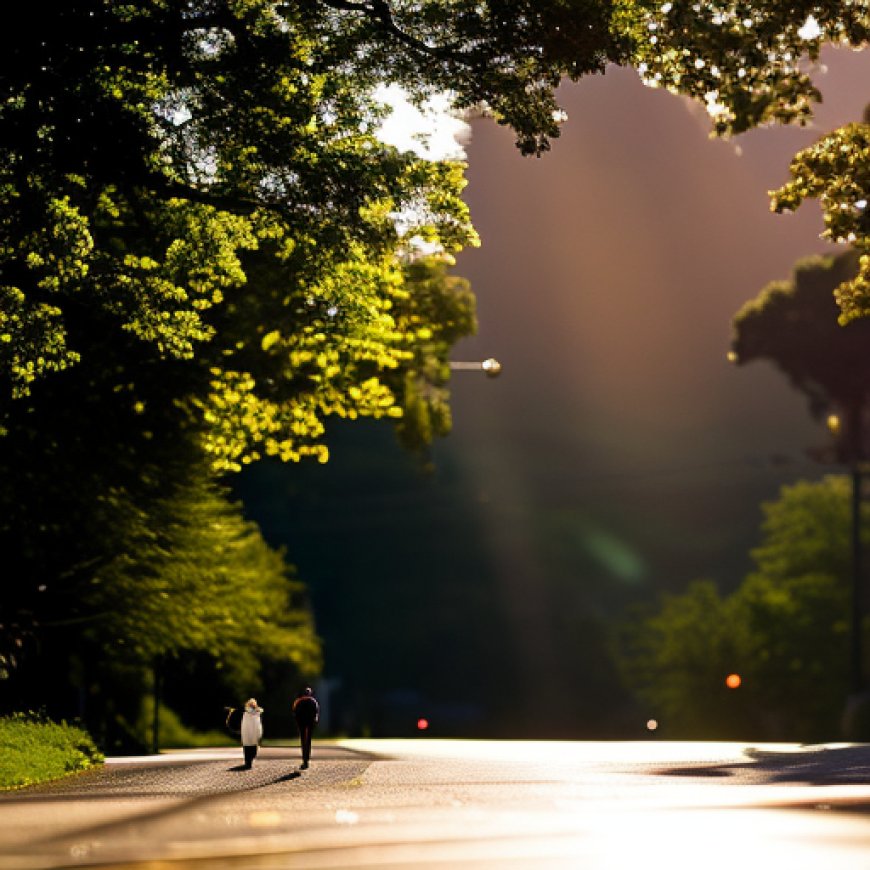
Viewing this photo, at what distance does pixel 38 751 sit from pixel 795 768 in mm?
10888

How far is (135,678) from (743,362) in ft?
107

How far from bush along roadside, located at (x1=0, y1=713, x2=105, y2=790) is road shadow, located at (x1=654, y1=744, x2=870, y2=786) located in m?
8.44

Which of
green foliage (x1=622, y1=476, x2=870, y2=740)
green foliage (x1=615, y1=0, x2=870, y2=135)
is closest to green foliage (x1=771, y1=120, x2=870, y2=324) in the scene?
green foliage (x1=615, y1=0, x2=870, y2=135)

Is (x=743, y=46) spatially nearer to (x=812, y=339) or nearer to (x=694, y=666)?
(x=812, y=339)

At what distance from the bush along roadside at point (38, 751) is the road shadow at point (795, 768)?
844cm

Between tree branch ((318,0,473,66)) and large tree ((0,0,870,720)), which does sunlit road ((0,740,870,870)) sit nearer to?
large tree ((0,0,870,720))

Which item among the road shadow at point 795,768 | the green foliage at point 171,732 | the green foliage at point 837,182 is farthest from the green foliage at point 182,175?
the green foliage at point 171,732

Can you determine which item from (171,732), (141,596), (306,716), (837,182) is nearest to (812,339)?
(171,732)

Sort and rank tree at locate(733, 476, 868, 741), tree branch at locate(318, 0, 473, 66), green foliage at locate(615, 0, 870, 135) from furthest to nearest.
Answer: tree at locate(733, 476, 868, 741), tree branch at locate(318, 0, 473, 66), green foliage at locate(615, 0, 870, 135)

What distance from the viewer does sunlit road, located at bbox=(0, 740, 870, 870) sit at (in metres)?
12.5

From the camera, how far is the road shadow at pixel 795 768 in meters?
23.2

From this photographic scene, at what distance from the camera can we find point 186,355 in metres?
26.7

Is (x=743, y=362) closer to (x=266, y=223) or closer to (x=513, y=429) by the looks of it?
(x=266, y=223)

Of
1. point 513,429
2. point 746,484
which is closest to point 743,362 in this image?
point 746,484
